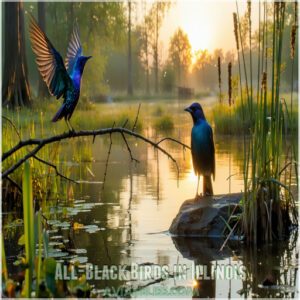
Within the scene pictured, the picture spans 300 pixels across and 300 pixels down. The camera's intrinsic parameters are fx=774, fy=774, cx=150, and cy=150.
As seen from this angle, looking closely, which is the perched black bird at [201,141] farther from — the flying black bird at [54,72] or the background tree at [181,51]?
the background tree at [181,51]

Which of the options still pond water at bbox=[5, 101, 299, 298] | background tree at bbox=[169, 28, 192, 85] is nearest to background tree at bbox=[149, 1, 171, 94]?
background tree at bbox=[169, 28, 192, 85]

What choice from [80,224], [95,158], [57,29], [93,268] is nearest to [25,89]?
[95,158]

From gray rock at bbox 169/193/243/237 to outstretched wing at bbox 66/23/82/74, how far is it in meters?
1.35

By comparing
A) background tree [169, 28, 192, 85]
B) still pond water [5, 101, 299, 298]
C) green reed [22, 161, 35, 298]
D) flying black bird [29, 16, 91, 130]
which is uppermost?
background tree [169, 28, 192, 85]

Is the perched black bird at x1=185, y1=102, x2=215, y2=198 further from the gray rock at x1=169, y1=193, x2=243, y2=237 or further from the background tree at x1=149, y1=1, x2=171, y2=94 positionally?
the background tree at x1=149, y1=1, x2=171, y2=94

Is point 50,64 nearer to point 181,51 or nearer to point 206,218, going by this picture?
point 206,218

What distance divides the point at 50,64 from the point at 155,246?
1.34m

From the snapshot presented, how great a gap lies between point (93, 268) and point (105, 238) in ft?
2.70

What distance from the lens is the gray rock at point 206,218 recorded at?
17.3 ft

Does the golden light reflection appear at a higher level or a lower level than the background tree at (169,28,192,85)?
lower

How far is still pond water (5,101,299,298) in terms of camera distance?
13.1ft

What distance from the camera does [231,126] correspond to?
14617 millimetres

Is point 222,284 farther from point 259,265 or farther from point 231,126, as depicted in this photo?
point 231,126

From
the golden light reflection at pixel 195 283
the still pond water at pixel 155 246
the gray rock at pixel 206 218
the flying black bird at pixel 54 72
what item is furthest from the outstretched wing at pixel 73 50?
the golden light reflection at pixel 195 283
